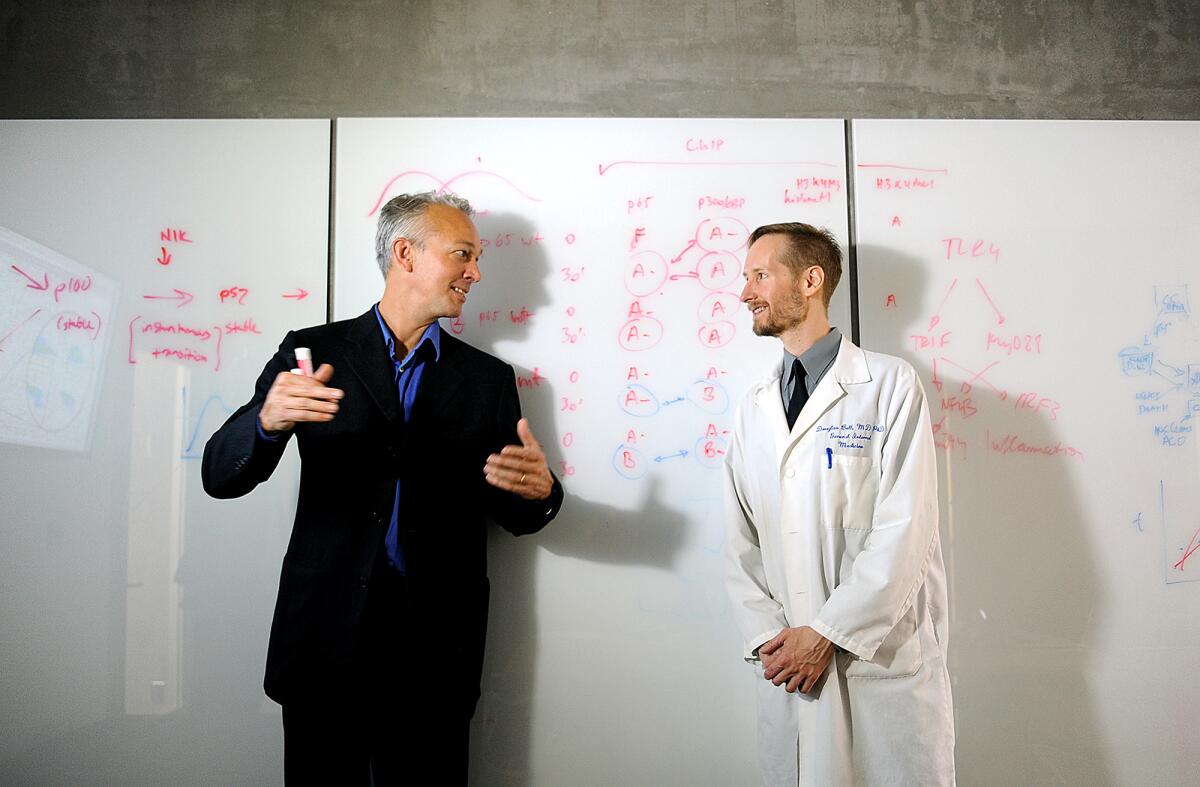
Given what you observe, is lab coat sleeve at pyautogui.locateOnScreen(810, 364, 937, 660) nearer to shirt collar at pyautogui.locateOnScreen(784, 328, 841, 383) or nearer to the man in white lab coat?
the man in white lab coat

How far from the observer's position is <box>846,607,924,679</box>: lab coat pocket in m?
1.49

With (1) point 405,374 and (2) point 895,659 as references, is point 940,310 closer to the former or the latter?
(2) point 895,659

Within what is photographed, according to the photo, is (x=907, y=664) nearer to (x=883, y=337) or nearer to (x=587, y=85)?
(x=883, y=337)

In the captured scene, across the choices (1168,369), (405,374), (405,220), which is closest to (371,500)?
(405,374)

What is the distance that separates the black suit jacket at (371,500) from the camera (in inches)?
58.4

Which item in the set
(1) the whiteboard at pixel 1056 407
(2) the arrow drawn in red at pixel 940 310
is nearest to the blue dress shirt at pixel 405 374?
(1) the whiteboard at pixel 1056 407

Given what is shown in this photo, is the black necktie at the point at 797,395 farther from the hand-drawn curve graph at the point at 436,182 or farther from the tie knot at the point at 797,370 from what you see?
the hand-drawn curve graph at the point at 436,182

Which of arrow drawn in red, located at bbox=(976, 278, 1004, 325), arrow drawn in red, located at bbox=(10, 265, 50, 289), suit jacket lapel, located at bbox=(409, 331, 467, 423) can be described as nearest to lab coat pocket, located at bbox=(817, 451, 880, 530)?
arrow drawn in red, located at bbox=(976, 278, 1004, 325)

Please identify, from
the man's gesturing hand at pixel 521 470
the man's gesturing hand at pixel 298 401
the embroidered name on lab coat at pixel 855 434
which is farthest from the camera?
the embroidered name on lab coat at pixel 855 434

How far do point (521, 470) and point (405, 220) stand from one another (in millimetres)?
625

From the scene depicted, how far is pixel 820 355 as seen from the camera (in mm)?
1644

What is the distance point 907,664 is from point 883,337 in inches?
29.6

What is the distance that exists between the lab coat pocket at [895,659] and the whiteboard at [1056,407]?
15.1 inches

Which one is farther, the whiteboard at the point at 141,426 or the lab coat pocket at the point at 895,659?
the whiteboard at the point at 141,426
